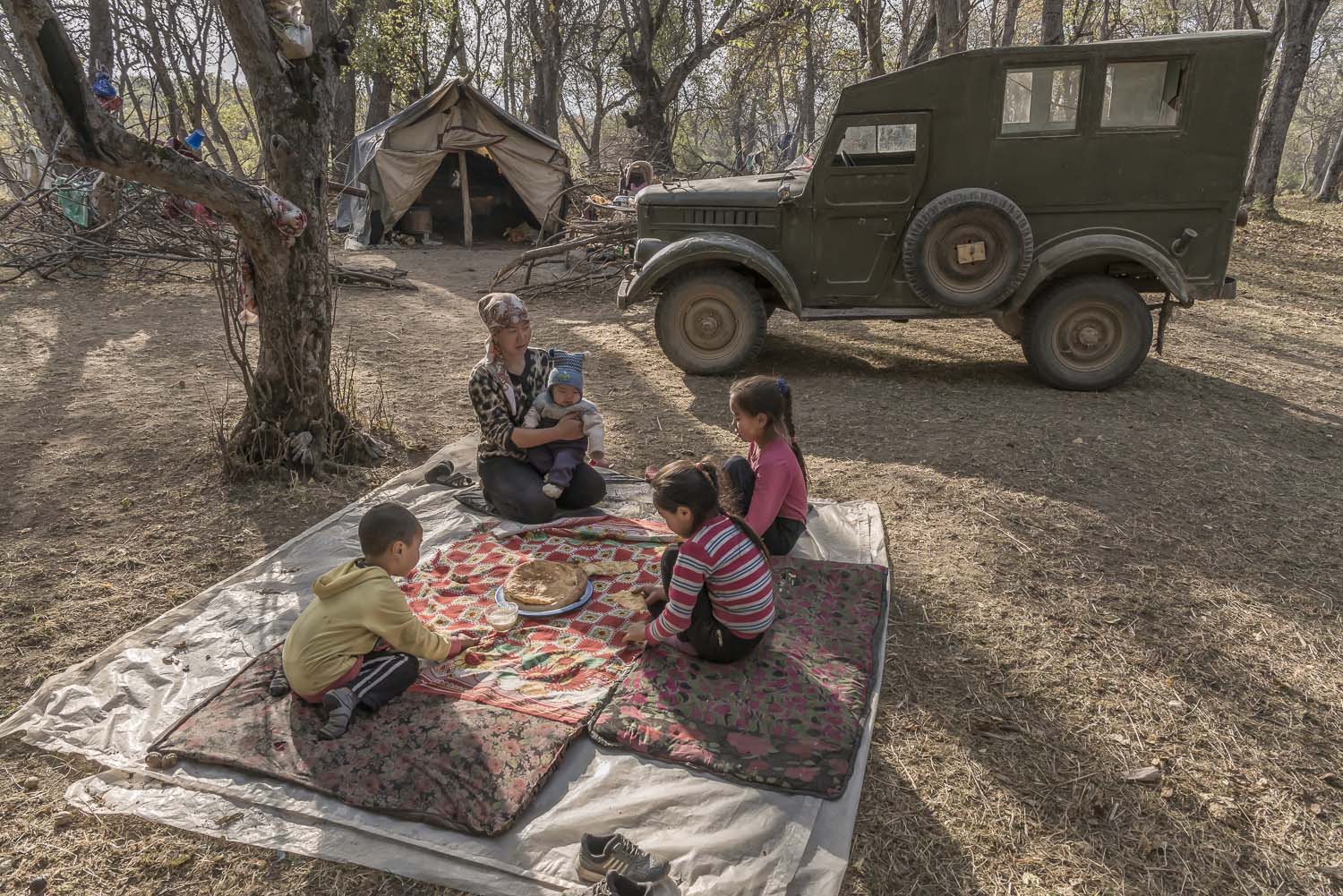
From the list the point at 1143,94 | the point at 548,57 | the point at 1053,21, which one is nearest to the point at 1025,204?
the point at 1143,94

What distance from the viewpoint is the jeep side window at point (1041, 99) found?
18.9 ft

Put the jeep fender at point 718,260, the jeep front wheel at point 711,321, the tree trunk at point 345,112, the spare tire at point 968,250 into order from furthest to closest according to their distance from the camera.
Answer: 1. the tree trunk at point 345,112
2. the jeep front wheel at point 711,321
3. the jeep fender at point 718,260
4. the spare tire at point 968,250

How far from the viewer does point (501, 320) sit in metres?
4.03

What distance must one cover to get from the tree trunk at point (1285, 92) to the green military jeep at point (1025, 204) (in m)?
12.2

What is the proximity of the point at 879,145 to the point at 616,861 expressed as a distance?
5.39 m

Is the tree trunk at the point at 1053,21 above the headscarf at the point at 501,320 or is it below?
above

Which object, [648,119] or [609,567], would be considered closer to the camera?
[609,567]

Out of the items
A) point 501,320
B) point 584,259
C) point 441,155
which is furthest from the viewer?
point 441,155

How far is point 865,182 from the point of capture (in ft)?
20.1

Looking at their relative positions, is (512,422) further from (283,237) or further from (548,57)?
(548,57)

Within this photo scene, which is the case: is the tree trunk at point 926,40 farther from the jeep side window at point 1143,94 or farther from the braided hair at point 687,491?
the braided hair at point 687,491

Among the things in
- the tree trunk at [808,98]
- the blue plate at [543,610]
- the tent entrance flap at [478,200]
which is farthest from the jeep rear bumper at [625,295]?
the tree trunk at [808,98]

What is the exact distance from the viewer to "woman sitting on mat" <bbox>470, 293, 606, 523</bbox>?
161 inches

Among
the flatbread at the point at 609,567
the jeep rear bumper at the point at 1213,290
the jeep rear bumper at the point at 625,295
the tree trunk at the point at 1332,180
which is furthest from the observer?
the tree trunk at the point at 1332,180
